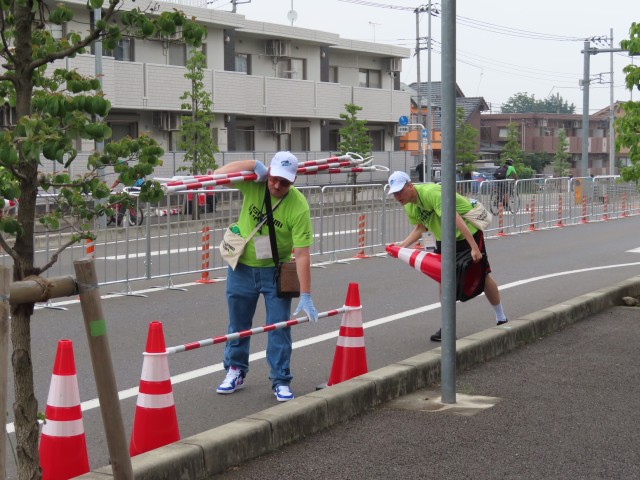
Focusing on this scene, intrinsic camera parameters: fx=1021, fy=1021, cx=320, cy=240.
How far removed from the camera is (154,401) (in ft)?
18.6

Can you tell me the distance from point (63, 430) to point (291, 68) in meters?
39.0

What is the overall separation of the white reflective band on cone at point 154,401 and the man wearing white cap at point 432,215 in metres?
3.81

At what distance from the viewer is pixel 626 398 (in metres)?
7.13

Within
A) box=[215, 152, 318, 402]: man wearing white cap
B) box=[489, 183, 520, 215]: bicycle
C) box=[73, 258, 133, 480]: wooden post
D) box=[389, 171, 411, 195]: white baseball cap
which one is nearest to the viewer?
box=[73, 258, 133, 480]: wooden post

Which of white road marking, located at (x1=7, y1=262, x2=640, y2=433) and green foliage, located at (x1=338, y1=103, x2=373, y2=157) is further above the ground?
green foliage, located at (x1=338, y1=103, x2=373, y2=157)

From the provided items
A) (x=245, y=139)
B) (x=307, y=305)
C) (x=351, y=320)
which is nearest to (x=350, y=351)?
(x=351, y=320)

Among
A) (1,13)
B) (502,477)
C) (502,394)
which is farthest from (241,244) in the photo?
(1,13)

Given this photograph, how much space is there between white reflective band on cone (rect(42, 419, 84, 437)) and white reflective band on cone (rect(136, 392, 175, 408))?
0.54 metres

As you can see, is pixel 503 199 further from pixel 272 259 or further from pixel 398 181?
pixel 272 259

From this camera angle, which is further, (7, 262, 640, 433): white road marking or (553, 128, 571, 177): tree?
(553, 128, 571, 177): tree

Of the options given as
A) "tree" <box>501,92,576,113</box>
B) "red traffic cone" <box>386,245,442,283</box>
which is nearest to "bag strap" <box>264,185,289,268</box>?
"red traffic cone" <box>386,245,442,283</box>

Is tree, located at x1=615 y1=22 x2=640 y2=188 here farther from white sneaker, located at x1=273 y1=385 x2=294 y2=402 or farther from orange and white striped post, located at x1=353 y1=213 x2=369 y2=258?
orange and white striped post, located at x1=353 y1=213 x2=369 y2=258

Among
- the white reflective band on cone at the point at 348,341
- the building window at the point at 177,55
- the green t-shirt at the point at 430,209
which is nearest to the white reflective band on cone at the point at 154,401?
the white reflective band on cone at the point at 348,341

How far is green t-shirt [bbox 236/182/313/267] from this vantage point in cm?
710
